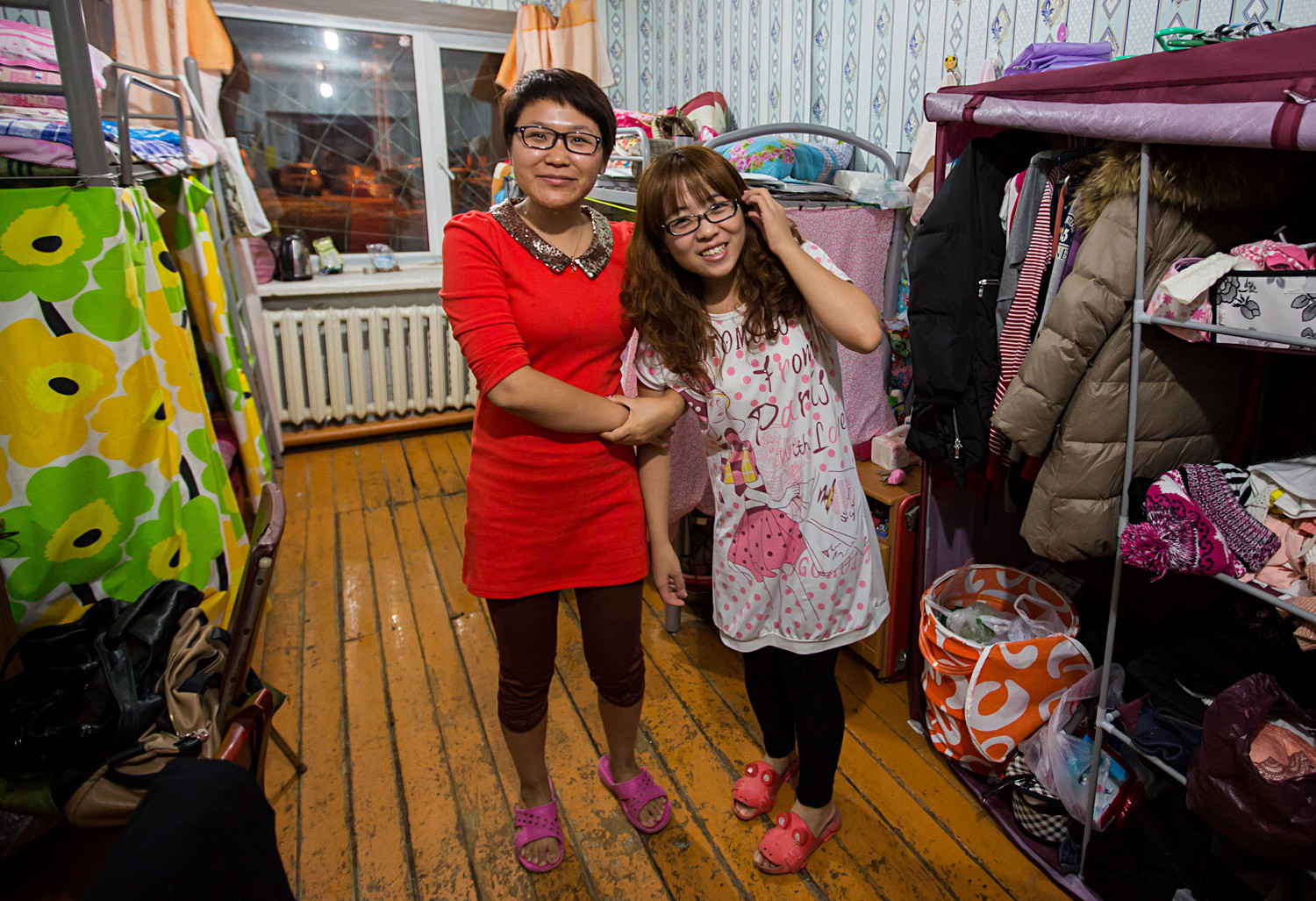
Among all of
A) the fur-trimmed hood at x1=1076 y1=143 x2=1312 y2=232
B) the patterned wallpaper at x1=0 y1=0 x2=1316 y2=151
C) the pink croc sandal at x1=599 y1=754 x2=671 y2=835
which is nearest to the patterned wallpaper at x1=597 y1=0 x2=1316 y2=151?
the patterned wallpaper at x1=0 y1=0 x2=1316 y2=151

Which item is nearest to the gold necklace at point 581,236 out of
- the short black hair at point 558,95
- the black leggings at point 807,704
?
the short black hair at point 558,95

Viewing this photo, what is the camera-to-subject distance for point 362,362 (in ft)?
12.5

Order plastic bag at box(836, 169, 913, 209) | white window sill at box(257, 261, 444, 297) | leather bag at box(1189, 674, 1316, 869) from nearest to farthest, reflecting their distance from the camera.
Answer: leather bag at box(1189, 674, 1316, 869), plastic bag at box(836, 169, 913, 209), white window sill at box(257, 261, 444, 297)

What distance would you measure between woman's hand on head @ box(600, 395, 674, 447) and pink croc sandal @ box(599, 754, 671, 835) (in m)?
0.77

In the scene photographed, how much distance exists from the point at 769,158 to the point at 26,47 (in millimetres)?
1966

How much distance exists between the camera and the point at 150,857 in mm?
440

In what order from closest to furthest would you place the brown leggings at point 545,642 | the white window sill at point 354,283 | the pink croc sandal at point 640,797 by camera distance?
the brown leggings at point 545,642
the pink croc sandal at point 640,797
the white window sill at point 354,283

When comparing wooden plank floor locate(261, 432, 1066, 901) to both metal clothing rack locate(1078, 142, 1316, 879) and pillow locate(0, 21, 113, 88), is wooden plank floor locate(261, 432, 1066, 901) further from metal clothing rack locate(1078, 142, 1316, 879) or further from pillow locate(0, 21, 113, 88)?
pillow locate(0, 21, 113, 88)

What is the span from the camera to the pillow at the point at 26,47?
1.83 m

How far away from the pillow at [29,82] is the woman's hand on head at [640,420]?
1.73 m

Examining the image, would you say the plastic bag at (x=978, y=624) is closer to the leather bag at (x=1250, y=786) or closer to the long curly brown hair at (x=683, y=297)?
the leather bag at (x=1250, y=786)

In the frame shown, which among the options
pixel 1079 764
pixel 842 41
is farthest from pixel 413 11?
pixel 1079 764

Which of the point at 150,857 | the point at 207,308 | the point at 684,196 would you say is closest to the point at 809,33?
the point at 684,196

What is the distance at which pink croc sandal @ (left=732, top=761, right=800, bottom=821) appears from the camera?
1.59 metres
